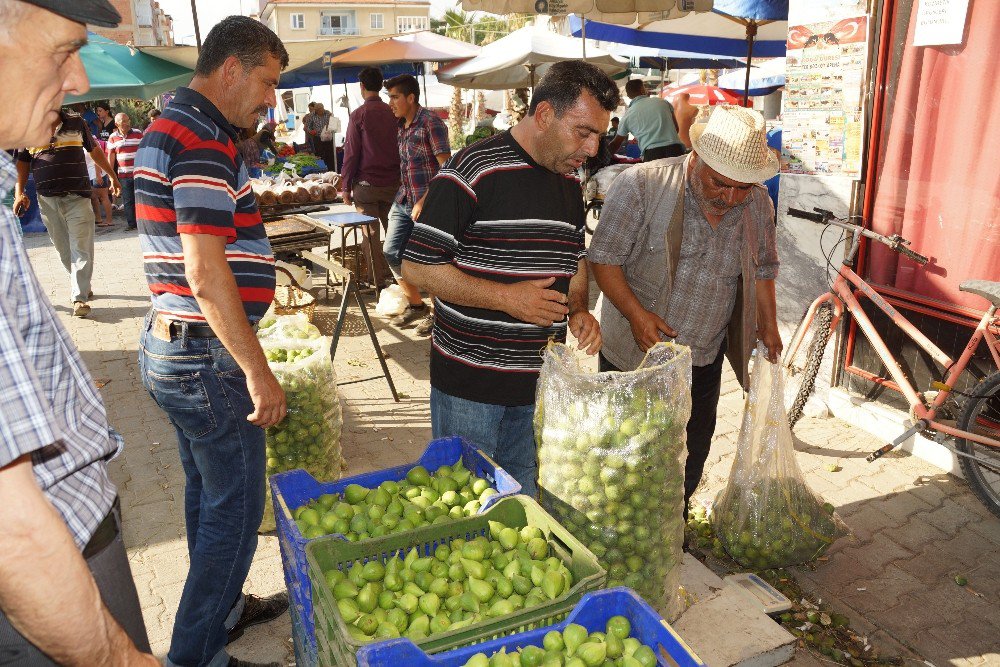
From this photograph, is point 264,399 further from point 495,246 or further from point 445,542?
point 495,246

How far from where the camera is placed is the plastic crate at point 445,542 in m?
1.80

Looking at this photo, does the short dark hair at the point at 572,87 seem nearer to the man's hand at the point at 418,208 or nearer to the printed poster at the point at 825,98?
the man's hand at the point at 418,208

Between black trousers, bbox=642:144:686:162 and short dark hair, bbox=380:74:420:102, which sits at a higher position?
short dark hair, bbox=380:74:420:102

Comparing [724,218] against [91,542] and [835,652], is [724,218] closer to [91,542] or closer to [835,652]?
[835,652]

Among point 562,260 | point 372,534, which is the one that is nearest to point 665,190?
point 562,260

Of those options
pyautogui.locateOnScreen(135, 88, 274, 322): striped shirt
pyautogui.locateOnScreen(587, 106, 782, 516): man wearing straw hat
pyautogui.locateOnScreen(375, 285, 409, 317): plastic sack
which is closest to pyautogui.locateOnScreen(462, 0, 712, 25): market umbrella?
pyautogui.locateOnScreen(375, 285, 409, 317): plastic sack

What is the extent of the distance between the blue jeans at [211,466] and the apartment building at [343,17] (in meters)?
66.6

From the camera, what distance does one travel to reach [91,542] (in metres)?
1.58

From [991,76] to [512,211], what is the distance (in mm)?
3269

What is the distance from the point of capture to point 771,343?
11.9 ft

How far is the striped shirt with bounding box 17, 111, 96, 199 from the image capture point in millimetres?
7957

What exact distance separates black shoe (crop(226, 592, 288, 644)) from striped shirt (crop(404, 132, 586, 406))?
4.54 ft

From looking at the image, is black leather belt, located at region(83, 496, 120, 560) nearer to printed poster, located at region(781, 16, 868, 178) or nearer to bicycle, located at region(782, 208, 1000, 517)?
bicycle, located at region(782, 208, 1000, 517)

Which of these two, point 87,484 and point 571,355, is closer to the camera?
point 87,484
